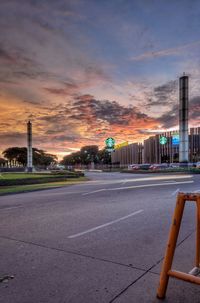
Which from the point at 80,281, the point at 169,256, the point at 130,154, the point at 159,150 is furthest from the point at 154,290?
the point at 130,154

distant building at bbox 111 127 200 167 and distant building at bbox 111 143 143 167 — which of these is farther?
distant building at bbox 111 143 143 167

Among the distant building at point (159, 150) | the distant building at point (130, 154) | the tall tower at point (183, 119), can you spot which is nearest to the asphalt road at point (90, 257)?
the tall tower at point (183, 119)

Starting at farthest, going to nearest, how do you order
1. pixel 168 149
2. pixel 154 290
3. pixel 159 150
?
1. pixel 159 150
2. pixel 168 149
3. pixel 154 290

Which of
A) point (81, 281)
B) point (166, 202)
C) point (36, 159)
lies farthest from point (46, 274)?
point (36, 159)

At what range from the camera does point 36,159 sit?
140 metres

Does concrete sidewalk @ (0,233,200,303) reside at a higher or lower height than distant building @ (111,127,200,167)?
lower

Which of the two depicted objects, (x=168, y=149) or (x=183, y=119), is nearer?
(x=183, y=119)

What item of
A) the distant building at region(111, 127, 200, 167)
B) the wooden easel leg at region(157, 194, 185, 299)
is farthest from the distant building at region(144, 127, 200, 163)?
the wooden easel leg at region(157, 194, 185, 299)

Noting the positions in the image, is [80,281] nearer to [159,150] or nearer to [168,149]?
[168,149]

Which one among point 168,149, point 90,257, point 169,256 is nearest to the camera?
point 169,256

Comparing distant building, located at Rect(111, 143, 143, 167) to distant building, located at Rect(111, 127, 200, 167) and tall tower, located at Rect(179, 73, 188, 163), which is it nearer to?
distant building, located at Rect(111, 127, 200, 167)

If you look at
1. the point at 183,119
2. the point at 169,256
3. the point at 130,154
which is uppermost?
the point at 183,119

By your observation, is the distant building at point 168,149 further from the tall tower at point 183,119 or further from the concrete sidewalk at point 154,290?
the concrete sidewalk at point 154,290

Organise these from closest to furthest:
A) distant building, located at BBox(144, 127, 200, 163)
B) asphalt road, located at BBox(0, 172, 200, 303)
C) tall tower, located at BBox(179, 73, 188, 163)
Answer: asphalt road, located at BBox(0, 172, 200, 303) → tall tower, located at BBox(179, 73, 188, 163) → distant building, located at BBox(144, 127, 200, 163)
